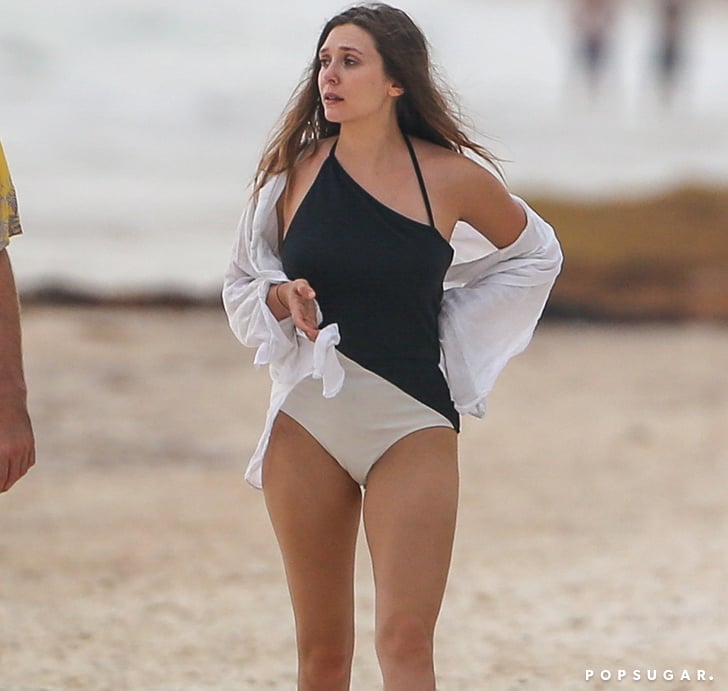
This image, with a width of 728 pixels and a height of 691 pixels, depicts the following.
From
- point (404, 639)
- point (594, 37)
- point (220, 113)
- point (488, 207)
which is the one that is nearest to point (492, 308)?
point (488, 207)

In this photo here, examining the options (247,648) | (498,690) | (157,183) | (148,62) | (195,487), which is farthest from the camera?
(148,62)

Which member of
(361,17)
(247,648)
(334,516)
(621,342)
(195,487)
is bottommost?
(621,342)

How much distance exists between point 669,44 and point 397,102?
18.1 meters

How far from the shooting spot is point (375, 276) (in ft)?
11.0

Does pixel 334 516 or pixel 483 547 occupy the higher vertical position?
pixel 334 516

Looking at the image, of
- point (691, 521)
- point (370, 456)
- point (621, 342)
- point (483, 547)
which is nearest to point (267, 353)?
point (370, 456)

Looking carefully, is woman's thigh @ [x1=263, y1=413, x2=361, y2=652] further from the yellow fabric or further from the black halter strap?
the yellow fabric

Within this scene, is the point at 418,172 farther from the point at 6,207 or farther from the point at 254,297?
the point at 6,207

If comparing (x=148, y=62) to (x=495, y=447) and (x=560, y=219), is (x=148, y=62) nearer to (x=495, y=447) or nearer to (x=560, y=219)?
(x=560, y=219)

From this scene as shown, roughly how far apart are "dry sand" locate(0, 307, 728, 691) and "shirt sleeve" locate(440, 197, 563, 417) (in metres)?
1.74

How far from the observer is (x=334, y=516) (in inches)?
134

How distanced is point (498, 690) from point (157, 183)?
548 inches

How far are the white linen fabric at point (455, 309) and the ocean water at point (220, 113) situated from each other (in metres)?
11.9

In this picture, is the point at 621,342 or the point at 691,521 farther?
the point at 621,342
